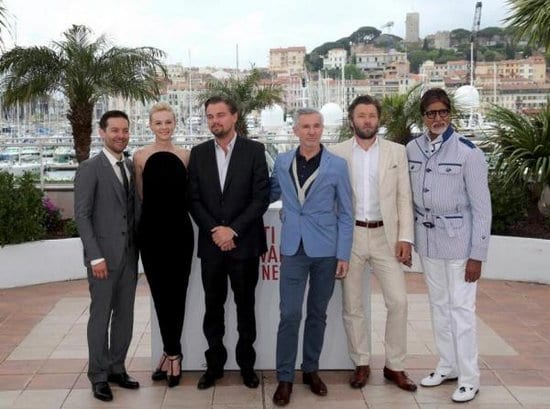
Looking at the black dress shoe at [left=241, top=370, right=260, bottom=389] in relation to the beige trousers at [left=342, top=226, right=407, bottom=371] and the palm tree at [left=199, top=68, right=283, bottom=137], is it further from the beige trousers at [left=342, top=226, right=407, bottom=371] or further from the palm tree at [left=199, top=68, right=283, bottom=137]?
the palm tree at [left=199, top=68, right=283, bottom=137]

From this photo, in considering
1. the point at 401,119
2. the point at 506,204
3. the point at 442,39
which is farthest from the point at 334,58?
the point at 506,204

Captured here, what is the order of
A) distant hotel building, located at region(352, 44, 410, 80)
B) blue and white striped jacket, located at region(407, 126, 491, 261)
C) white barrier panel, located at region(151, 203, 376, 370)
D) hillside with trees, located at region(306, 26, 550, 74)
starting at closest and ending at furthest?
1. blue and white striped jacket, located at region(407, 126, 491, 261)
2. white barrier panel, located at region(151, 203, 376, 370)
3. hillside with trees, located at region(306, 26, 550, 74)
4. distant hotel building, located at region(352, 44, 410, 80)

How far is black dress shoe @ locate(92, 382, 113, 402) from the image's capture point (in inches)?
179

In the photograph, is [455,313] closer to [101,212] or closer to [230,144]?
[230,144]

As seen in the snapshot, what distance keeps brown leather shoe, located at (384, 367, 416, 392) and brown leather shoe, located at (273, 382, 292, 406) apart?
2.21 feet

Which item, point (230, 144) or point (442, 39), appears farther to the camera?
point (442, 39)

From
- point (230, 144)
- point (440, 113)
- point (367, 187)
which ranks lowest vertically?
point (367, 187)

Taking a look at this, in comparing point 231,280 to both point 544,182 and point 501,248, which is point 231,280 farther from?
point 544,182

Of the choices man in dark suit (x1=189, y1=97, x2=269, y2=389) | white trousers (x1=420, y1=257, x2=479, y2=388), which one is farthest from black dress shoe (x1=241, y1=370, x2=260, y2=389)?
white trousers (x1=420, y1=257, x2=479, y2=388)

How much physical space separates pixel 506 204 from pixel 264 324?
4.29m

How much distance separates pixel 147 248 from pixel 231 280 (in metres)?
0.53

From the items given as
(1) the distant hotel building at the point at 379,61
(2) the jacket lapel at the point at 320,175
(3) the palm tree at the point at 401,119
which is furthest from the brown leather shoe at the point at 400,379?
(1) the distant hotel building at the point at 379,61

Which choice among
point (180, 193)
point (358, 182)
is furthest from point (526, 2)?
point (180, 193)

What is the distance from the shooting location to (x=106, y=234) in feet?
14.6
